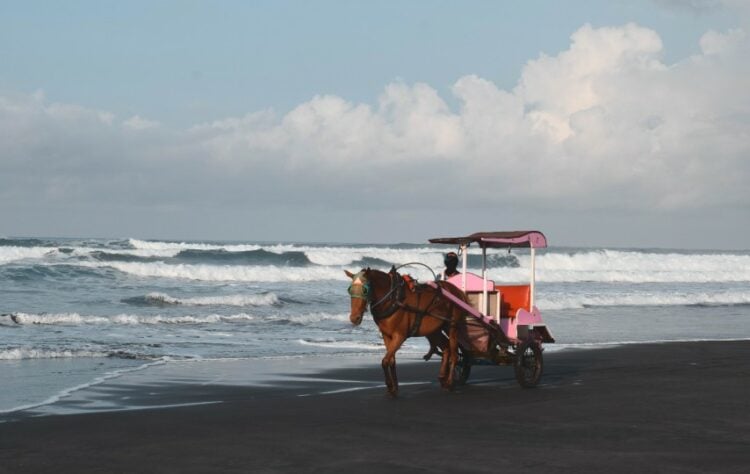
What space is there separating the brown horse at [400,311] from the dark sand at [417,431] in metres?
0.46

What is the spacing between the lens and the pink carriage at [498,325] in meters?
13.3

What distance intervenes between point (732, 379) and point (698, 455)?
6490mm

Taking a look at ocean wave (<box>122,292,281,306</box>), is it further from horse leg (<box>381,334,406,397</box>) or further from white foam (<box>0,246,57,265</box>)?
white foam (<box>0,246,57,265</box>)

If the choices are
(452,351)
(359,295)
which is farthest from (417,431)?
(452,351)

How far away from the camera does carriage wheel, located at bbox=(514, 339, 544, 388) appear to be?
1361 cm

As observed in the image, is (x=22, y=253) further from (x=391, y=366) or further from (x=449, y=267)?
(x=391, y=366)

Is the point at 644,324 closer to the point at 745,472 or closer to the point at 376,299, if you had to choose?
the point at 376,299

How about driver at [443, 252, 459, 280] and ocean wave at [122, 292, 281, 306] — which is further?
ocean wave at [122, 292, 281, 306]

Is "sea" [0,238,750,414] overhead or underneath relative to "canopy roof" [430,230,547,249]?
underneath

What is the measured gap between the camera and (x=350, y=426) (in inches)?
400

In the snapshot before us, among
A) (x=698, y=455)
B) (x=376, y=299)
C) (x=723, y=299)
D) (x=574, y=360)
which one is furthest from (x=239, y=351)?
(x=723, y=299)

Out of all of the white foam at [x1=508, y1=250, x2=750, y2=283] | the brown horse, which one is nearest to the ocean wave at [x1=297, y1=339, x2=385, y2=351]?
the brown horse

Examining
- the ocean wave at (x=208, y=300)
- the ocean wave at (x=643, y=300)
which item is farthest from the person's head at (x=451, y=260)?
the ocean wave at (x=643, y=300)

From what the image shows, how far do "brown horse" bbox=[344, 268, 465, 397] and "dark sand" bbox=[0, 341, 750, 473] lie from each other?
18.0 inches
